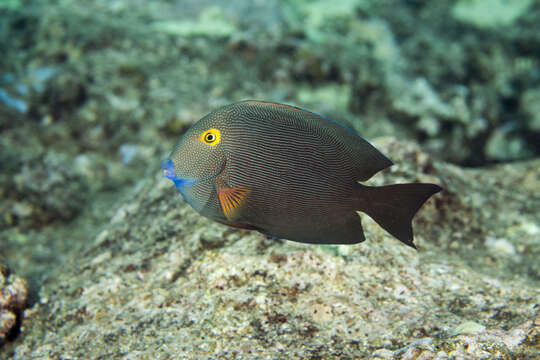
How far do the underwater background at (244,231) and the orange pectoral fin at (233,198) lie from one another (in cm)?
66

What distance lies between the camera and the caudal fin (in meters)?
1.38

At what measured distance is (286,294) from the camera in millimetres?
1865

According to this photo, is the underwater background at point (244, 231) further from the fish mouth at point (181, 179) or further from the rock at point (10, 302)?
the fish mouth at point (181, 179)

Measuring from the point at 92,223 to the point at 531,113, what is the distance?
608 centimetres

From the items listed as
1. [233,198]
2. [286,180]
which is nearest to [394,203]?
[286,180]

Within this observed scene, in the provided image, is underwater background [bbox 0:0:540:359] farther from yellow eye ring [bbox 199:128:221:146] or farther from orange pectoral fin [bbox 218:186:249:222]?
yellow eye ring [bbox 199:128:221:146]

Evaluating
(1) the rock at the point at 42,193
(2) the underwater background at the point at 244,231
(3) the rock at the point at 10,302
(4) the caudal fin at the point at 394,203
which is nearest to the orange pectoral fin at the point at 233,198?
(4) the caudal fin at the point at 394,203

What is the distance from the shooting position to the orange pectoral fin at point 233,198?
1413 millimetres

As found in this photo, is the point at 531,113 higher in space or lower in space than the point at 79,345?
higher

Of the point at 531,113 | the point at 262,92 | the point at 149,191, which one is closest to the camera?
the point at 149,191

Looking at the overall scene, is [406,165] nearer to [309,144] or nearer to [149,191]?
[309,144]

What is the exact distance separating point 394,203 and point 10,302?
2.25m

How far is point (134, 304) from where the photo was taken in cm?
203

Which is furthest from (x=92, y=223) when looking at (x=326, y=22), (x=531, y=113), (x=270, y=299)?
(x=531, y=113)
